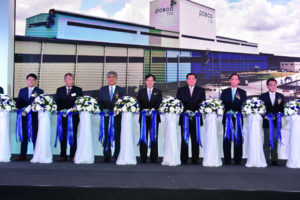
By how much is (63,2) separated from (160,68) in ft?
10.9

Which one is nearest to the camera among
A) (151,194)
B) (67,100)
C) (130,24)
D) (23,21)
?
(151,194)

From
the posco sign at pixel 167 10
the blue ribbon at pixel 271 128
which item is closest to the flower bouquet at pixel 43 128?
the blue ribbon at pixel 271 128

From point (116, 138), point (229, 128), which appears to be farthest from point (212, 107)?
point (116, 138)

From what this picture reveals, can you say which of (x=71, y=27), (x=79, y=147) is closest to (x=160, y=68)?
(x=71, y=27)

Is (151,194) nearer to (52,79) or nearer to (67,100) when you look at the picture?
(67,100)

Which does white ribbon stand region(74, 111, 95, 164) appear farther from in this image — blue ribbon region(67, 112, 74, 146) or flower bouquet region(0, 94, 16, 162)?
flower bouquet region(0, 94, 16, 162)

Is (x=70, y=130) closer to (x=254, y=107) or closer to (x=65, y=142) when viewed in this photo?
(x=65, y=142)

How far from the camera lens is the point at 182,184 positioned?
11.2 feet

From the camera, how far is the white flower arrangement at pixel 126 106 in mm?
5000

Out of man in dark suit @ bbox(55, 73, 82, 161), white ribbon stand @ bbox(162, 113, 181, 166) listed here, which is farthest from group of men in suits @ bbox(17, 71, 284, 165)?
white ribbon stand @ bbox(162, 113, 181, 166)

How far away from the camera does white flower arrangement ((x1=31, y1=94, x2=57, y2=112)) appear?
5051mm

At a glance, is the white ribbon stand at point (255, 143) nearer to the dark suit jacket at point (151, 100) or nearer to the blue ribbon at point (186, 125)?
the blue ribbon at point (186, 125)

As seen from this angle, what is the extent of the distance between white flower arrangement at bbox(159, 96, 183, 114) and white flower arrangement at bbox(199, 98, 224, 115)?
387mm

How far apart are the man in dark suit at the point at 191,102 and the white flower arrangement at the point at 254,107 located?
2.55ft
